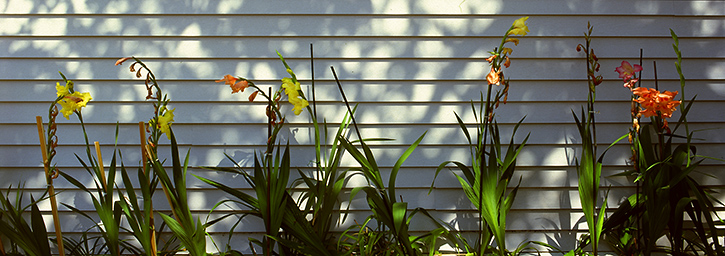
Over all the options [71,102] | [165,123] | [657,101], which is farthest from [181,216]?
[657,101]

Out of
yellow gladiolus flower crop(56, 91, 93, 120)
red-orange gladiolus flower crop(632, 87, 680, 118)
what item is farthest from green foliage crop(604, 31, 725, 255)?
yellow gladiolus flower crop(56, 91, 93, 120)

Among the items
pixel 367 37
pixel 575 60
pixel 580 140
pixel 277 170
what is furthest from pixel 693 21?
pixel 277 170

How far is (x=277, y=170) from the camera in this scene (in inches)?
82.2

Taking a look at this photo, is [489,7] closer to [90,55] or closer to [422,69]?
[422,69]

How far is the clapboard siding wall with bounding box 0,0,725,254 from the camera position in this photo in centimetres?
230

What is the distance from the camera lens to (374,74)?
7.69 ft

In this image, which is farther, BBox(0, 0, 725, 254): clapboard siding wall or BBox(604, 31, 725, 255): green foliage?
BBox(0, 0, 725, 254): clapboard siding wall

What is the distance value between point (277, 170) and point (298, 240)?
→ 0.35 metres

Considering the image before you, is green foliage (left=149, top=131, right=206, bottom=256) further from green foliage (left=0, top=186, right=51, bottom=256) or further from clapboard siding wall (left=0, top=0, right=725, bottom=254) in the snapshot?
green foliage (left=0, top=186, right=51, bottom=256)

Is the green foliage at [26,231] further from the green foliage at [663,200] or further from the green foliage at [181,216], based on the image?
the green foliage at [663,200]

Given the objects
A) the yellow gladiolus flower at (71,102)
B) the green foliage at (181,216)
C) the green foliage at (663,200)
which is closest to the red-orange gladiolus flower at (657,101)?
the green foliage at (663,200)

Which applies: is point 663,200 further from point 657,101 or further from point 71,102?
point 71,102

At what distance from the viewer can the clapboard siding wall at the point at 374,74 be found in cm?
230

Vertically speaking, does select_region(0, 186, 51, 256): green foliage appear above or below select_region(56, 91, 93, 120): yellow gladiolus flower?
below
